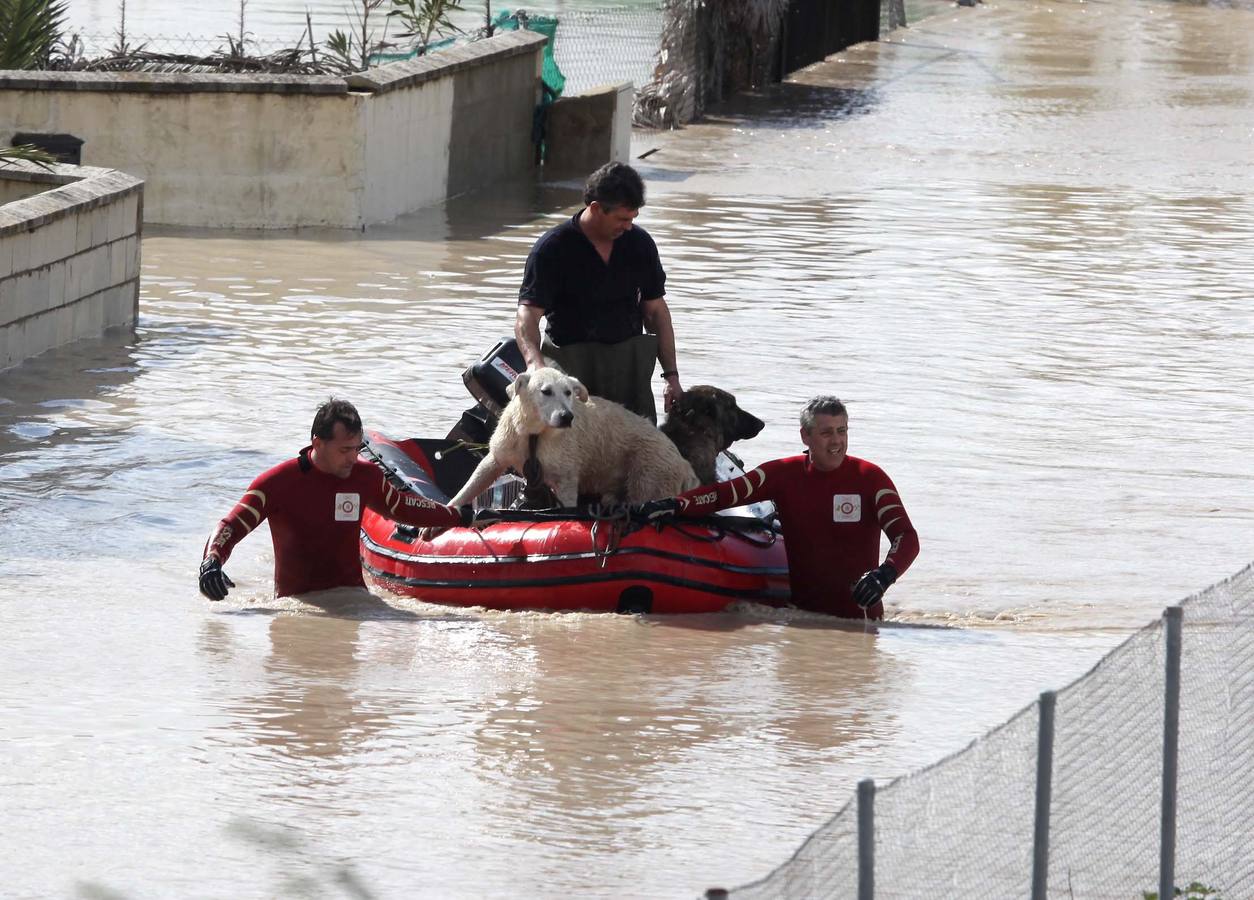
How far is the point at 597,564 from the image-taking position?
9.26 metres

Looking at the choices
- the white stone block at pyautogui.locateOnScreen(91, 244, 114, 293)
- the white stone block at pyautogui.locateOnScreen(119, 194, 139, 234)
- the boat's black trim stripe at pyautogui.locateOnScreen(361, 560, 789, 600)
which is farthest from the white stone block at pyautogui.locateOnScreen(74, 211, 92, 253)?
the boat's black trim stripe at pyautogui.locateOnScreen(361, 560, 789, 600)

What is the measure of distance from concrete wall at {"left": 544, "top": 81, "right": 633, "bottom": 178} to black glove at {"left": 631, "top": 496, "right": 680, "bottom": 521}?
17.3 metres

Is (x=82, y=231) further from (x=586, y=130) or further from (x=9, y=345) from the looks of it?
(x=586, y=130)

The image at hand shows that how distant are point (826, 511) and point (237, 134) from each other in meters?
13.3

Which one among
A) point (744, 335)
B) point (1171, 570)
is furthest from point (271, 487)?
point (744, 335)

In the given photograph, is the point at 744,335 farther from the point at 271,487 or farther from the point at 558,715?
the point at 558,715

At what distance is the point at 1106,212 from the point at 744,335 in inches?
361

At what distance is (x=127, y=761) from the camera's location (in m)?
7.07

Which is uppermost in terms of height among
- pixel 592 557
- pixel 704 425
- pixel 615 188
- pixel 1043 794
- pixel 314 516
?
pixel 615 188

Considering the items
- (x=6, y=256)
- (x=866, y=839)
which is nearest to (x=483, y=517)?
(x=866, y=839)

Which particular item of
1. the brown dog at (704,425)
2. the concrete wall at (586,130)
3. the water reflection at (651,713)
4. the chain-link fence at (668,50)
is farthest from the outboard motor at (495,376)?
the chain-link fence at (668,50)

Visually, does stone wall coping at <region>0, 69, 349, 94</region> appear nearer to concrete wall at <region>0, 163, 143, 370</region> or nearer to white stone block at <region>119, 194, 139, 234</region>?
concrete wall at <region>0, 163, 143, 370</region>

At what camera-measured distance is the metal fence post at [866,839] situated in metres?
4.02

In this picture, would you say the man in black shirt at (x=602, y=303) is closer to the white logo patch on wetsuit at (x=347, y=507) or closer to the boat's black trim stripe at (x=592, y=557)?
the boat's black trim stripe at (x=592, y=557)
